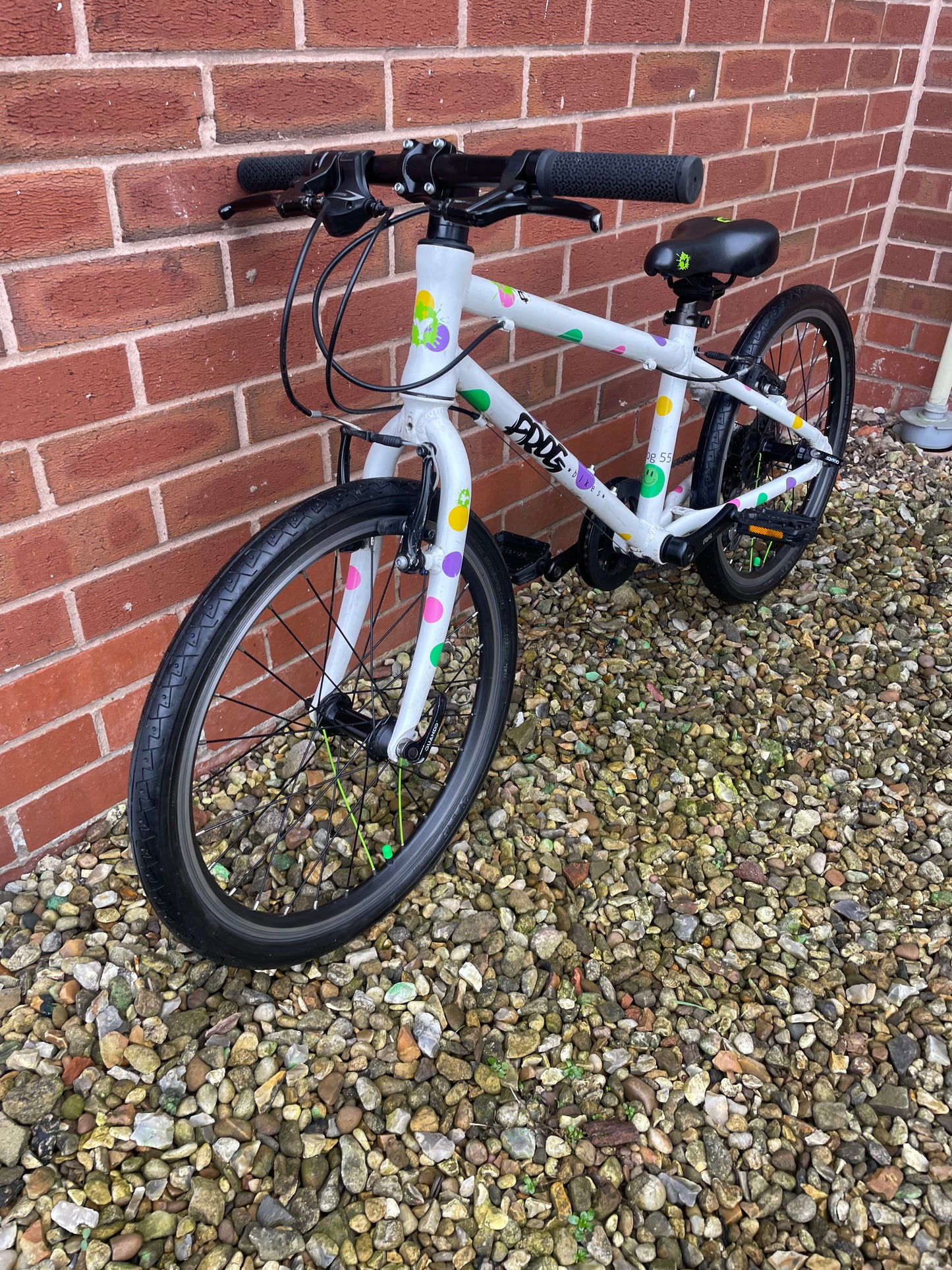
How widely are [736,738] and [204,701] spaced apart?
1.36 metres

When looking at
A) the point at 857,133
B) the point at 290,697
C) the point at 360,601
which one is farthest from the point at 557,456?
the point at 857,133

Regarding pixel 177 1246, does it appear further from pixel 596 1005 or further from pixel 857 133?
pixel 857 133

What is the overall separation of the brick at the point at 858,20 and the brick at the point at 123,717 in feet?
9.66

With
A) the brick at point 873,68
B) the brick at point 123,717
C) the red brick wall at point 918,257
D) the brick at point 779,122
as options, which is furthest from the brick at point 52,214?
the red brick wall at point 918,257

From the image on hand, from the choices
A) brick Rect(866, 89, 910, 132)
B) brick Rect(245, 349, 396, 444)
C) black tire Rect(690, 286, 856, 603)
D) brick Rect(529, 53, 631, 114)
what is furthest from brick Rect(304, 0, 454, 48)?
brick Rect(866, 89, 910, 132)

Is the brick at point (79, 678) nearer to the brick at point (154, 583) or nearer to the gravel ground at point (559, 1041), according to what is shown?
the brick at point (154, 583)

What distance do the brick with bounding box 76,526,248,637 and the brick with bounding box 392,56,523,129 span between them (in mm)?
898

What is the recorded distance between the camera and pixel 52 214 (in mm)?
1421

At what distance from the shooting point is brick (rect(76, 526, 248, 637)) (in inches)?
67.5

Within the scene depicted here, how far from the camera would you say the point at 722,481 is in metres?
2.59

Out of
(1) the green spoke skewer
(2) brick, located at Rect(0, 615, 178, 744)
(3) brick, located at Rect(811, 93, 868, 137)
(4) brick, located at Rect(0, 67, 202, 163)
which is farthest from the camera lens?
(3) brick, located at Rect(811, 93, 868, 137)

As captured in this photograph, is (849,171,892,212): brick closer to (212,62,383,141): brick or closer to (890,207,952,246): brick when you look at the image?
(890,207,952,246): brick

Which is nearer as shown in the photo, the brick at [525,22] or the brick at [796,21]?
the brick at [525,22]

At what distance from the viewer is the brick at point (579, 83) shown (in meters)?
2.11
